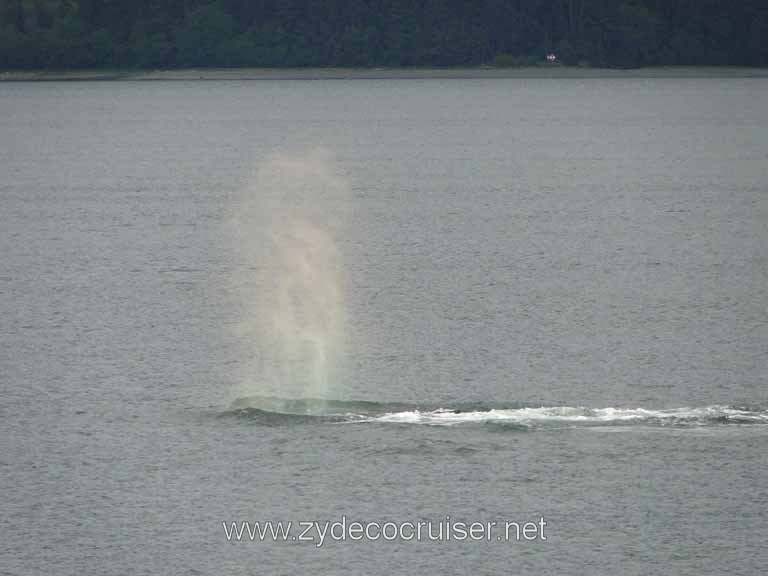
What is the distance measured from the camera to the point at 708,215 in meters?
121

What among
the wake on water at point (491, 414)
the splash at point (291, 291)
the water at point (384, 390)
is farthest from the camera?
the splash at point (291, 291)

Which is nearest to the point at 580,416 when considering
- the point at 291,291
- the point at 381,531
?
the point at 381,531

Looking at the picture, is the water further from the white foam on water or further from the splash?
the splash

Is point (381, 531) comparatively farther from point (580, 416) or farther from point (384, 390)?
point (384, 390)

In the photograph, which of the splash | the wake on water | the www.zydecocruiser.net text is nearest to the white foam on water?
the wake on water

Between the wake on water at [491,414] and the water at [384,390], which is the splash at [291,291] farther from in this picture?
the wake on water at [491,414]

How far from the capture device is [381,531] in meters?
44.2

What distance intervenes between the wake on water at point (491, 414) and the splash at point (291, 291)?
3097mm

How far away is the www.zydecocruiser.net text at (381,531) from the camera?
43.6m

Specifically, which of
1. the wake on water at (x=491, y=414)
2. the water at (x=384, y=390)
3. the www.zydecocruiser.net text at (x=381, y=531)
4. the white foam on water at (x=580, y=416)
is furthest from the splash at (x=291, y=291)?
the www.zydecocruiser.net text at (x=381, y=531)

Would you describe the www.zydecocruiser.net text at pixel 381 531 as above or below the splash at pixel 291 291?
above

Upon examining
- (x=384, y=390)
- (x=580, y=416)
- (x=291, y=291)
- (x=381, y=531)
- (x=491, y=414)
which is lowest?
(x=291, y=291)

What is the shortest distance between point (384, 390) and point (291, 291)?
86.4 feet

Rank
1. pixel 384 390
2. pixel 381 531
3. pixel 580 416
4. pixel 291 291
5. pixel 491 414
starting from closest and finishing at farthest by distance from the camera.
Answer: pixel 381 531 < pixel 580 416 < pixel 491 414 < pixel 384 390 < pixel 291 291
